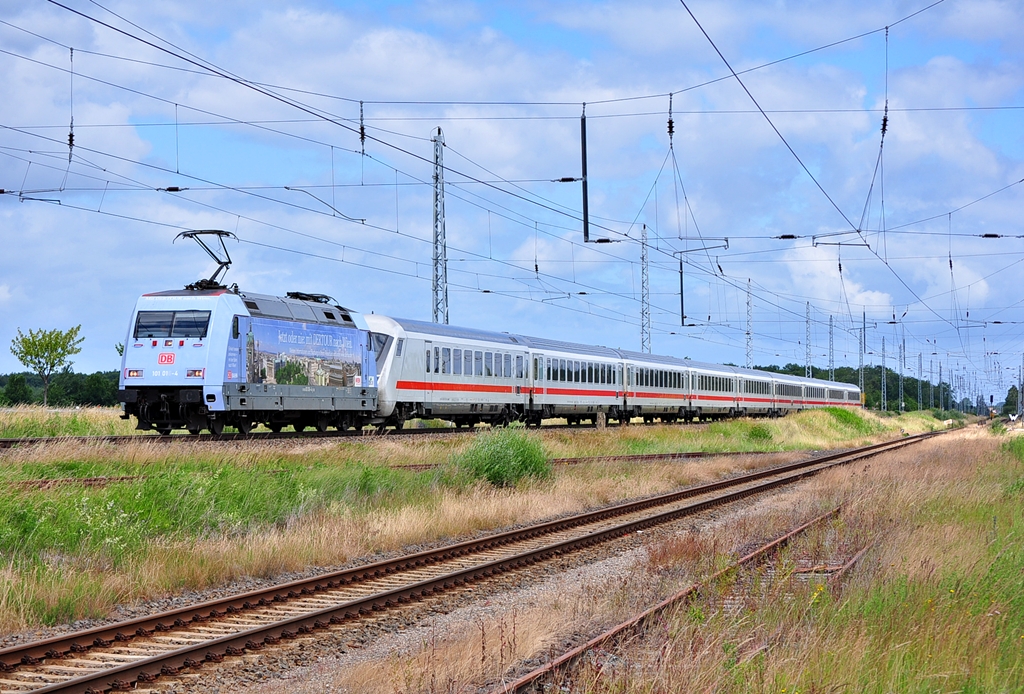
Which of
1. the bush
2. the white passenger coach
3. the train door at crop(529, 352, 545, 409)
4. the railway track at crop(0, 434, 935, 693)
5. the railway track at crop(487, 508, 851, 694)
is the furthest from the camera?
the train door at crop(529, 352, 545, 409)

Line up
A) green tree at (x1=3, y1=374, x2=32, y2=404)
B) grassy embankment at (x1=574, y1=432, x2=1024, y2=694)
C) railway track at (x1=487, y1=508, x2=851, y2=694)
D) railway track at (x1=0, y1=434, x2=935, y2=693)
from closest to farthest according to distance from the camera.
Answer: grassy embankment at (x1=574, y1=432, x2=1024, y2=694), railway track at (x1=487, y1=508, x2=851, y2=694), railway track at (x1=0, y1=434, x2=935, y2=693), green tree at (x1=3, y1=374, x2=32, y2=404)

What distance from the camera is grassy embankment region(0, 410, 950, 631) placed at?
10586 millimetres

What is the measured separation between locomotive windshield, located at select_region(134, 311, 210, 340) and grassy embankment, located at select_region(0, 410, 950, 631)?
3.49 metres

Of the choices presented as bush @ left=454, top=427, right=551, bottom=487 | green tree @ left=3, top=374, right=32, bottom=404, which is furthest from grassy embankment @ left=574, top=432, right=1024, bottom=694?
green tree @ left=3, top=374, right=32, bottom=404

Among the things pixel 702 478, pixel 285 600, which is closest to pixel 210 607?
pixel 285 600

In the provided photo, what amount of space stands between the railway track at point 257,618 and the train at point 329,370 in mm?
10976

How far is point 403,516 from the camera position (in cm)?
1520

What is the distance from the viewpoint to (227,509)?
14.4 metres

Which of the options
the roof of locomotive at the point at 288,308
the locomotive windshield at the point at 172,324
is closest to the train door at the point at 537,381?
the roof of locomotive at the point at 288,308

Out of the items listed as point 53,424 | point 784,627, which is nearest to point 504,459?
point 784,627

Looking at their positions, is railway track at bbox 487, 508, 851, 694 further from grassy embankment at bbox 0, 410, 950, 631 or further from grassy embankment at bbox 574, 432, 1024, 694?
grassy embankment at bbox 0, 410, 950, 631

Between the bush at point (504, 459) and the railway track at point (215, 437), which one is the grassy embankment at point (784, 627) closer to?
the bush at point (504, 459)

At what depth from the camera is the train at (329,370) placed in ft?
77.5

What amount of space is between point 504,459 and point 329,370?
8.96 meters
